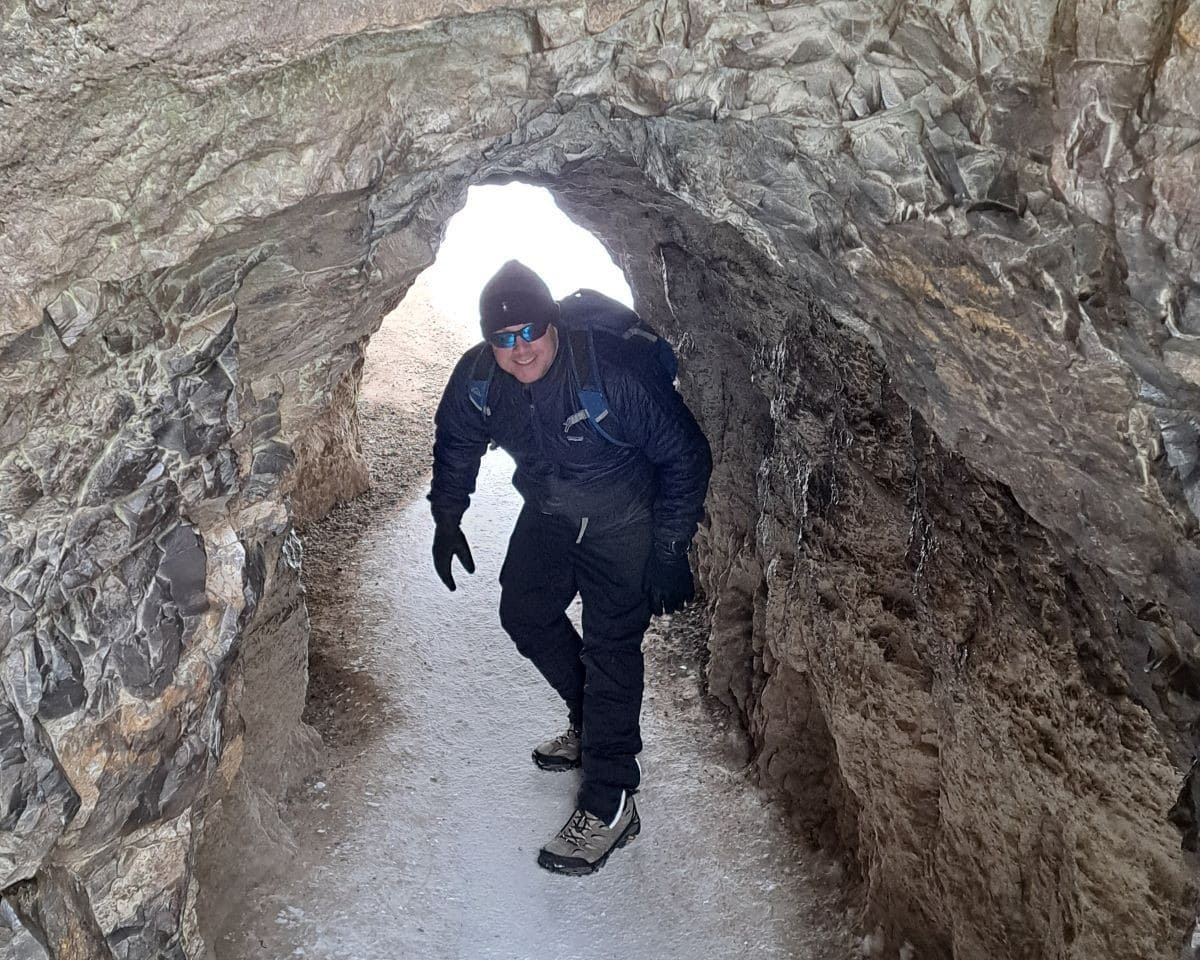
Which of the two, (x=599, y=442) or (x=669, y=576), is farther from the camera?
(x=669, y=576)

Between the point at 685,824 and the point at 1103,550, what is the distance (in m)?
2.42

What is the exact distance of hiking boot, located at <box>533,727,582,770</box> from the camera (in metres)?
4.23

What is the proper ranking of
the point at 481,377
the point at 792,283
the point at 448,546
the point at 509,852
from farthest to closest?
the point at 448,546
the point at 509,852
the point at 481,377
the point at 792,283

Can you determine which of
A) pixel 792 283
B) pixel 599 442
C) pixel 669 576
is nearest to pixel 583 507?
pixel 599 442

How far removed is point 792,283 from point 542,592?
62.5 inches

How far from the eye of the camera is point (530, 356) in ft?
10.8

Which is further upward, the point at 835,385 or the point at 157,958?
the point at 835,385

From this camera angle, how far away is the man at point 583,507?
3.33 meters

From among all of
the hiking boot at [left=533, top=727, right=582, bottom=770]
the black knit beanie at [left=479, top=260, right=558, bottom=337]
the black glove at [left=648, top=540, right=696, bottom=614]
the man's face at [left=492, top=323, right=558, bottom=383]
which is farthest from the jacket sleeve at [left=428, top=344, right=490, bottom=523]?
the hiking boot at [left=533, top=727, right=582, bottom=770]

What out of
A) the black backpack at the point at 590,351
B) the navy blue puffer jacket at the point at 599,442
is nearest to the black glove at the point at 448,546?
the navy blue puffer jacket at the point at 599,442

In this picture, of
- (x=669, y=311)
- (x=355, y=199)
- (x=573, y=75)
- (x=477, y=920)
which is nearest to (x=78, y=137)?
(x=355, y=199)

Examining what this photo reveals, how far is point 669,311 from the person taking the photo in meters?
4.73

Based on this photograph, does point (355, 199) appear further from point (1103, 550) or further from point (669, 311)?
point (669, 311)

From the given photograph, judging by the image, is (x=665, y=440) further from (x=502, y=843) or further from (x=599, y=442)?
(x=502, y=843)
